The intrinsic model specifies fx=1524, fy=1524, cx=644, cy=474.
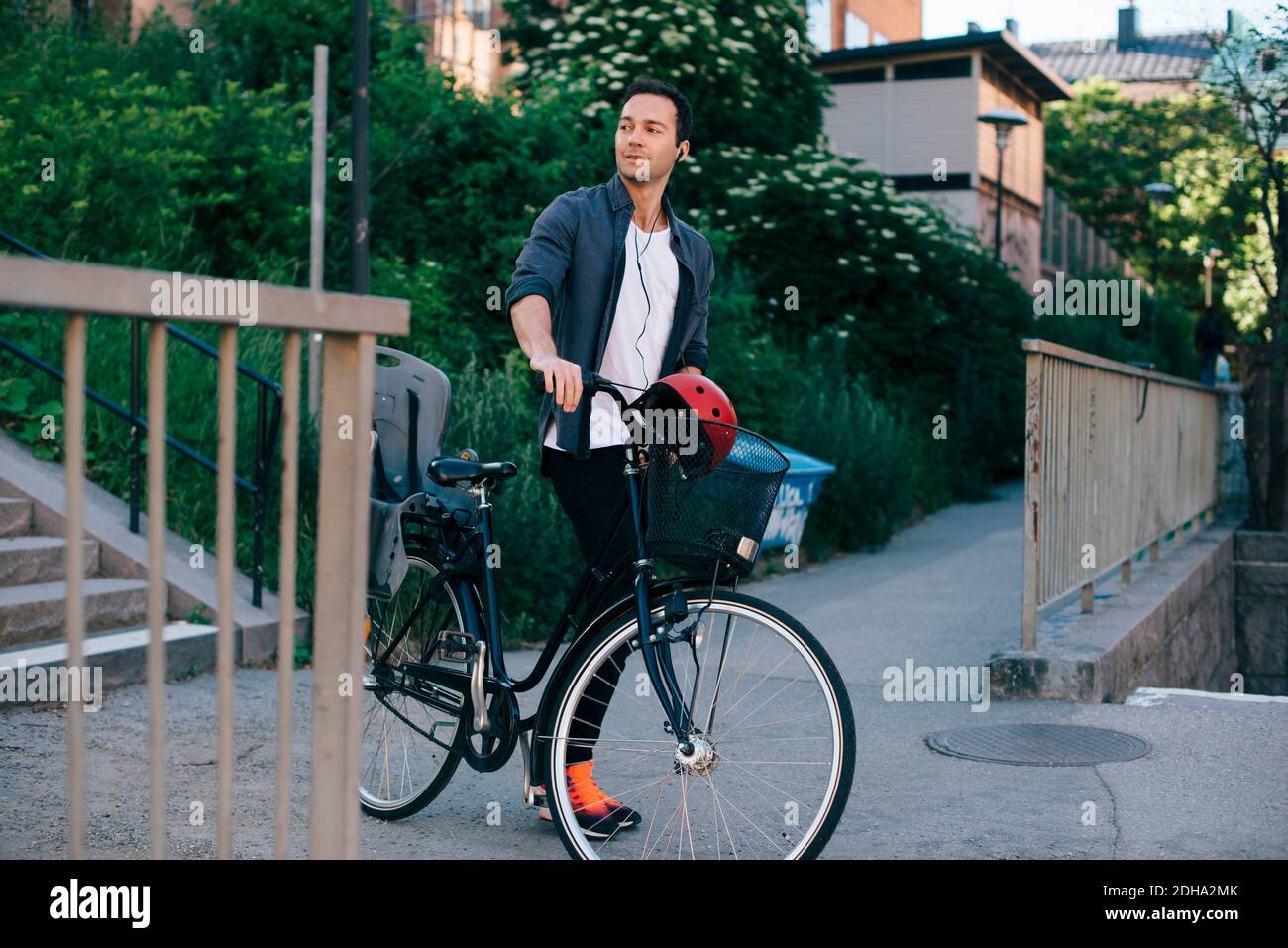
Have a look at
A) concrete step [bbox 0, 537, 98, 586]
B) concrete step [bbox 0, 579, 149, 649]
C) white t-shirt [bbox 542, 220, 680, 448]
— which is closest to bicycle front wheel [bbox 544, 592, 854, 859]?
white t-shirt [bbox 542, 220, 680, 448]

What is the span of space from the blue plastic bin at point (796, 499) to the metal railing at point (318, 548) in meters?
8.20

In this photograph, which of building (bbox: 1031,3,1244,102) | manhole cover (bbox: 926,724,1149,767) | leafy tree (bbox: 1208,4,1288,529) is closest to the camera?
manhole cover (bbox: 926,724,1149,767)

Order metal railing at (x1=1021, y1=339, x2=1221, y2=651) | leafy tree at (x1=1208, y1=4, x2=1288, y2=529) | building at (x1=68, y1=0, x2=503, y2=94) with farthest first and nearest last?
building at (x1=68, y1=0, x2=503, y2=94) < leafy tree at (x1=1208, y1=4, x2=1288, y2=529) < metal railing at (x1=1021, y1=339, x2=1221, y2=651)

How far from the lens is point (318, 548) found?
2.42m

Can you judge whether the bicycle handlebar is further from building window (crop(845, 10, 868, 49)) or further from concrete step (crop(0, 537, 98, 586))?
building window (crop(845, 10, 868, 49))

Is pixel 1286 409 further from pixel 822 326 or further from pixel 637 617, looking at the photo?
pixel 637 617

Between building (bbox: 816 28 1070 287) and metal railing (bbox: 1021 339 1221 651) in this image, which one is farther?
building (bbox: 816 28 1070 287)

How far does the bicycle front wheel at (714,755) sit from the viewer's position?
3.68m

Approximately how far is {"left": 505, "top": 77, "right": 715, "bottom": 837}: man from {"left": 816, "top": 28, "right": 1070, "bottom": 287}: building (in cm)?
2740

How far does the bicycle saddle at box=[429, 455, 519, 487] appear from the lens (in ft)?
13.6

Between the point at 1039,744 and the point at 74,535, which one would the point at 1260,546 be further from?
the point at 74,535

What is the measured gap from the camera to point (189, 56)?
13969 millimetres

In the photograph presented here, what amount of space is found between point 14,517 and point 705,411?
Result: 4.54 m
